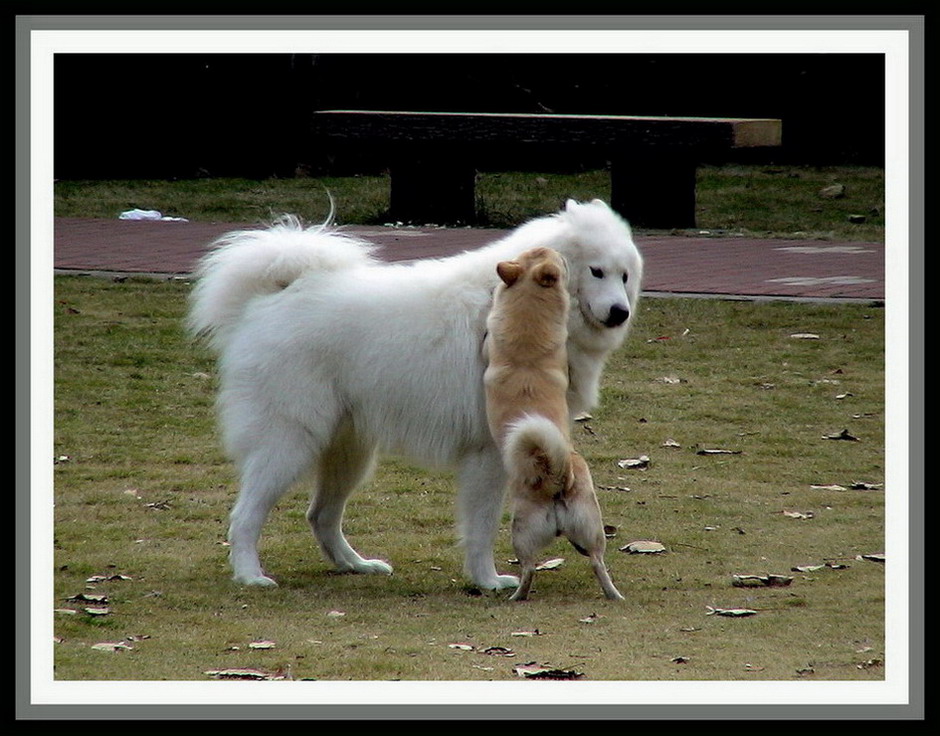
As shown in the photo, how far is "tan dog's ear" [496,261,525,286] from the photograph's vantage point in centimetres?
598

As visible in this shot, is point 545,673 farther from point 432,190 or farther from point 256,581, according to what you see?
point 432,190

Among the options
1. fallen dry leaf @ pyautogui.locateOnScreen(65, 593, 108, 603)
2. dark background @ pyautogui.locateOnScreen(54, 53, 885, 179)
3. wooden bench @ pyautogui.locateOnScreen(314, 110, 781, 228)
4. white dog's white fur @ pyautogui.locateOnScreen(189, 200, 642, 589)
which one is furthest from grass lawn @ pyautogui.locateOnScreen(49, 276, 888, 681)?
dark background @ pyautogui.locateOnScreen(54, 53, 885, 179)

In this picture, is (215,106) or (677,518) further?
(215,106)

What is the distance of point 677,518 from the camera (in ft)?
23.3

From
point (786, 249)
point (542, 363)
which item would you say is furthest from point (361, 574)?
point (786, 249)

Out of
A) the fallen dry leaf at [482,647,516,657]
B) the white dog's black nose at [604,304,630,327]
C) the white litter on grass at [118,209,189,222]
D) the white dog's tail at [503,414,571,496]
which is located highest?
the white litter on grass at [118,209,189,222]

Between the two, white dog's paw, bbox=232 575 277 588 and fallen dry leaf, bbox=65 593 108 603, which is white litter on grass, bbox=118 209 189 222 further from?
fallen dry leaf, bbox=65 593 108 603

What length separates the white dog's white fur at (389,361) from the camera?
20.1 ft

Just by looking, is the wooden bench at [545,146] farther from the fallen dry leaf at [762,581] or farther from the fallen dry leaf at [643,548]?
the fallen dry leaf at [762,581]

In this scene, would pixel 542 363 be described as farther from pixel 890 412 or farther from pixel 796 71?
pixel 796 71

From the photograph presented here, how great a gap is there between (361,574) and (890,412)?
250 centimetres

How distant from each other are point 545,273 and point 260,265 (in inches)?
49.5

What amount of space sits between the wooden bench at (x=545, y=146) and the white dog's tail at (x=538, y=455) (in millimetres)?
9113

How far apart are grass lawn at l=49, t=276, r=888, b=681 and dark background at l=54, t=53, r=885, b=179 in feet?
27.7
